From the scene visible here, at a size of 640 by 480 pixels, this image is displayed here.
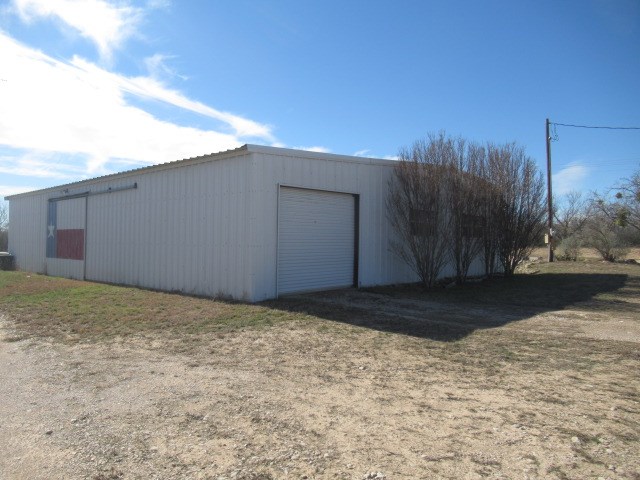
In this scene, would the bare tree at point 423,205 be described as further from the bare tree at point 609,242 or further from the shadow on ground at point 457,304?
the bare tree at point 609,242

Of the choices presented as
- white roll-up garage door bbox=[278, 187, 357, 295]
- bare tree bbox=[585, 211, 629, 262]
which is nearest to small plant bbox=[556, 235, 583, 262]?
bare tree bbox=[585, 211, 629, 262]

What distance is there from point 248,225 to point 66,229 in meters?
12.0

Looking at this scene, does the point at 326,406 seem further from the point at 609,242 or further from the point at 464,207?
the point at 609,242

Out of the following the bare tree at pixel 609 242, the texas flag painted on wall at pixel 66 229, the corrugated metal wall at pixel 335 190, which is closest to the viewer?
the corrugated metal wall at pixel 335 190

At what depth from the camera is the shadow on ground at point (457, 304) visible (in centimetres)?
872

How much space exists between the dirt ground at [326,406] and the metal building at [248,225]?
3833 mm

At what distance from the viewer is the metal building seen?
11.3 metres

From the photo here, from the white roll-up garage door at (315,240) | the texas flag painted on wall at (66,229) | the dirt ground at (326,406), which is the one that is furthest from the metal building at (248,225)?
the dirt ground at (326,406)

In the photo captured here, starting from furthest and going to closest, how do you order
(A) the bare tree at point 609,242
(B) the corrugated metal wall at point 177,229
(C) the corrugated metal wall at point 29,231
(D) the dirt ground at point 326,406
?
(A) the bare tree at point 609,242 → (C) the corrugated metal wall at point 29,231 → (B) the corrugated metal wall at point 177,229 → (D) the dirt ground at point 326,406

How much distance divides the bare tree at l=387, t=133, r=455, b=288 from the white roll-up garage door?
1.50 m

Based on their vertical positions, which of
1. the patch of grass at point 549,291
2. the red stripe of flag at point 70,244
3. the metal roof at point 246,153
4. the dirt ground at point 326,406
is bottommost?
the dirt ground at point 326,406

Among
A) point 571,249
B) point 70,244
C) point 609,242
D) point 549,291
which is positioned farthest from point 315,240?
point 609,242

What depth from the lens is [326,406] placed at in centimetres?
461

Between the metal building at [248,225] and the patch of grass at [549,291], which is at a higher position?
the metal building at [248,225]
